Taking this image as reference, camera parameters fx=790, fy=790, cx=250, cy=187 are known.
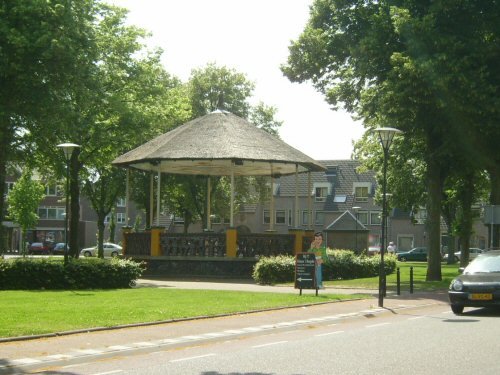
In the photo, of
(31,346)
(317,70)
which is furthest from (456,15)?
(31,346)

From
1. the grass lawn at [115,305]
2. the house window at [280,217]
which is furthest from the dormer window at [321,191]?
the grass lawn at [115,305]

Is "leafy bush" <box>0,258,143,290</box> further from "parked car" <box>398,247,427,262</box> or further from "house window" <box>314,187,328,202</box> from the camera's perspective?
"house window" <box>314,187,328,202</box>

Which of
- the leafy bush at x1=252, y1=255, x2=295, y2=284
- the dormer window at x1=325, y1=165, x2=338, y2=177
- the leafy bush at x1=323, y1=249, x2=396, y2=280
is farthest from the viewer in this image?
the dormer window at x1=325, y1=165, x2=338, y2=177

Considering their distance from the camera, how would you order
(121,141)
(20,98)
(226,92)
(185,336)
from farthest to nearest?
1. (226,92)
2. (121,141)
3. (20,98)
4. (185,336)

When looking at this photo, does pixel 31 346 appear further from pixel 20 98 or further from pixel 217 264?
pixel 217 264

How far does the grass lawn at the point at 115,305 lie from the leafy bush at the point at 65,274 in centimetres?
149

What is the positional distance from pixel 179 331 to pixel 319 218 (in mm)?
76825

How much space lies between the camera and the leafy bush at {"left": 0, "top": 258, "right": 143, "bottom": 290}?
26047 millimetres

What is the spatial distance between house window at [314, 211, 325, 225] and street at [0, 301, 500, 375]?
73068 mm

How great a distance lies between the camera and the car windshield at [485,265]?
1917 cm

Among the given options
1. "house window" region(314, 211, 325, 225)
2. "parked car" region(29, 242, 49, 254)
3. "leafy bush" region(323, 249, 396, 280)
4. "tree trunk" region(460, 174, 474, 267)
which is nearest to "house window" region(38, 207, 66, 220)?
"parked car" region(29, 242, 49, 254)

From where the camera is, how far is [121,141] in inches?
1673

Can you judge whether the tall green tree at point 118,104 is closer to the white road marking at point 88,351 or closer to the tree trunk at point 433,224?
the tree trunk at point 433,224

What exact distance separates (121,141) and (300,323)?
27737mm
